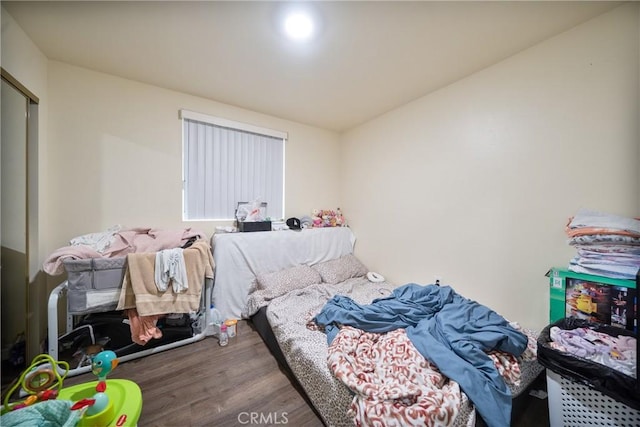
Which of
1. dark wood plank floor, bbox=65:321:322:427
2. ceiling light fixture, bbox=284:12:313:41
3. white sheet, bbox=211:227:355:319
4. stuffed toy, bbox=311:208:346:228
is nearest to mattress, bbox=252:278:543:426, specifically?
dark wood plank floor, bbox=65:321:322:427

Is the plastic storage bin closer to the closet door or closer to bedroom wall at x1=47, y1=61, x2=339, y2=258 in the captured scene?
bedroom wall at x1=47, y1=61, x2=339, y2=258

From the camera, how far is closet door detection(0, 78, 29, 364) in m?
1.49

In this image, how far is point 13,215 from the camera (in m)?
1.57

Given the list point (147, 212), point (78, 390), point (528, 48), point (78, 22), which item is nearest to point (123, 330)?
point (78, 390)

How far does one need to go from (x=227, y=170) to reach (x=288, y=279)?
4.91ft

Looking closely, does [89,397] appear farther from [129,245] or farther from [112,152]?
[112,152]

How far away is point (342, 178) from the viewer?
3.63m

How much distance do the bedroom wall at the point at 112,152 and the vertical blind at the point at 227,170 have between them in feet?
0.39

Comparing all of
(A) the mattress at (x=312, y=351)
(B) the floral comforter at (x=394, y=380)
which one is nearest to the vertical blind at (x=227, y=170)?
(A) the mattress at (x=312, y=351)

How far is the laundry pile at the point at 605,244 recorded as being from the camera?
4.06 feet

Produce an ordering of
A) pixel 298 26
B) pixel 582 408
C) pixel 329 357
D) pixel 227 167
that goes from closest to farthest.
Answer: pixel 582 408 → pixel 329 357 → pixel 298 26 → pixel 227 167

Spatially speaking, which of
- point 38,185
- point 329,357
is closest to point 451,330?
point 329,357

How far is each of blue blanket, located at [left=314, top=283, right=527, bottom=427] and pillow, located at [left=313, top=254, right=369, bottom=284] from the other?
85 centimetres

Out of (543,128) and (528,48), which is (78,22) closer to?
(528,48)
